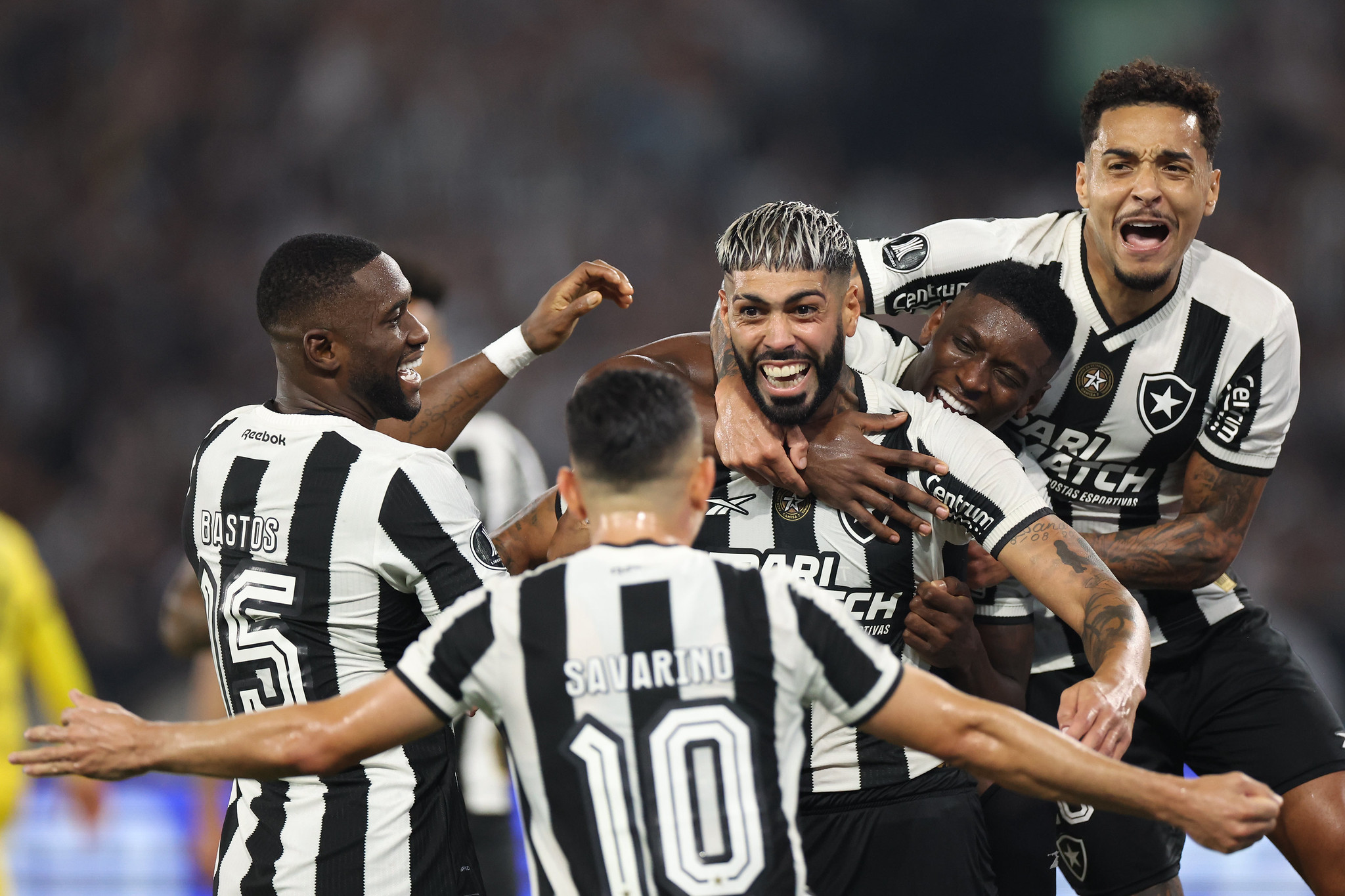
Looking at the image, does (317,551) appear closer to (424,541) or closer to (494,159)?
(424,541)

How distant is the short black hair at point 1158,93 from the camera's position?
368 centimetres

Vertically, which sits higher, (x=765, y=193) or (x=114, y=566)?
(x=765, y=193)

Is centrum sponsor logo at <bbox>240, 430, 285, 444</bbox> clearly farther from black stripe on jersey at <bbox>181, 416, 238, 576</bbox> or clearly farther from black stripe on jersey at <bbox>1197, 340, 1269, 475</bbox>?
black stripe on jersey at <bbox>1197, 340, 1269, 475</bbox>

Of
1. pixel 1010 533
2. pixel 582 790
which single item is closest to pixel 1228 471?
pixel 1010 533

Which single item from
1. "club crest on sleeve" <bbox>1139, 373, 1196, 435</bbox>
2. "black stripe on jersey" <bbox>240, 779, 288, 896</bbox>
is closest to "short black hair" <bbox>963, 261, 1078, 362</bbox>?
"club crest on sleeve" <bbox>1139, 373, 1196, 435</bbox>

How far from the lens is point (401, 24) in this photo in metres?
11.9

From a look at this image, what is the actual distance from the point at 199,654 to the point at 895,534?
4648 millimetres

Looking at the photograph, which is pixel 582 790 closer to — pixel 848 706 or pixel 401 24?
pixel 848 706

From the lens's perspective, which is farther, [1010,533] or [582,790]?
[1010,533]

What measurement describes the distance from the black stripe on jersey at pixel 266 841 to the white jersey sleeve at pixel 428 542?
513 mm

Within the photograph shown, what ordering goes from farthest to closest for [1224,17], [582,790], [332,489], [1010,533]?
[1224,17], [1010,533], [332,489], [582,790]

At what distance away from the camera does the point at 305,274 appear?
10.0 feet

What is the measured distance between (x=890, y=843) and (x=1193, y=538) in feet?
4.21

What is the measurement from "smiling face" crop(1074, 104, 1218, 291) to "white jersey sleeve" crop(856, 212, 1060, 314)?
263 mm
